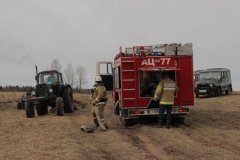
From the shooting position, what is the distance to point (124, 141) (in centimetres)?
1056

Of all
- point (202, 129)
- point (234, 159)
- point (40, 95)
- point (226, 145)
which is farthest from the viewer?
point (40, 95)

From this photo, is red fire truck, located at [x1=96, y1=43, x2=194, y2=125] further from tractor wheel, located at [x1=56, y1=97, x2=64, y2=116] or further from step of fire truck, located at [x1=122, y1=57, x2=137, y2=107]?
tractor wheel, located at [x1=56, y1=97, x2=64, y2=116]

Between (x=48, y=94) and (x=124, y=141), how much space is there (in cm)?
869

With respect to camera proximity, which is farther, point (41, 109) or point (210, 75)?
point (210, 75)

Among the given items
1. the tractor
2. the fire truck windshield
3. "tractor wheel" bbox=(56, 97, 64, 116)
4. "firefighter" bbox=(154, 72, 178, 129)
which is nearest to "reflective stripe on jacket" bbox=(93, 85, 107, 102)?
"firefighter" bbox=(154, 72, 178, 129)

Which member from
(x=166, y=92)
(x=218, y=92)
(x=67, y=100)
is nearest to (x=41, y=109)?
(x=67, y=100)

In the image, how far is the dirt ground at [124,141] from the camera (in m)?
8.81

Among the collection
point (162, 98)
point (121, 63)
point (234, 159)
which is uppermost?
Result: point (121, 63)

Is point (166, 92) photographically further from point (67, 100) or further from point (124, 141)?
point (67, 100)

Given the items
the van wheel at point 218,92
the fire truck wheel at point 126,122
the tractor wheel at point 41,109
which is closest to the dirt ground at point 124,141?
the fire truck wheel at point 126,122

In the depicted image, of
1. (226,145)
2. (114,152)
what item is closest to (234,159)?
(226,145)

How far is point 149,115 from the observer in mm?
13414

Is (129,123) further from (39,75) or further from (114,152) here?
(39,75)

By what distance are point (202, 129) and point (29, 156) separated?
21.4ft
